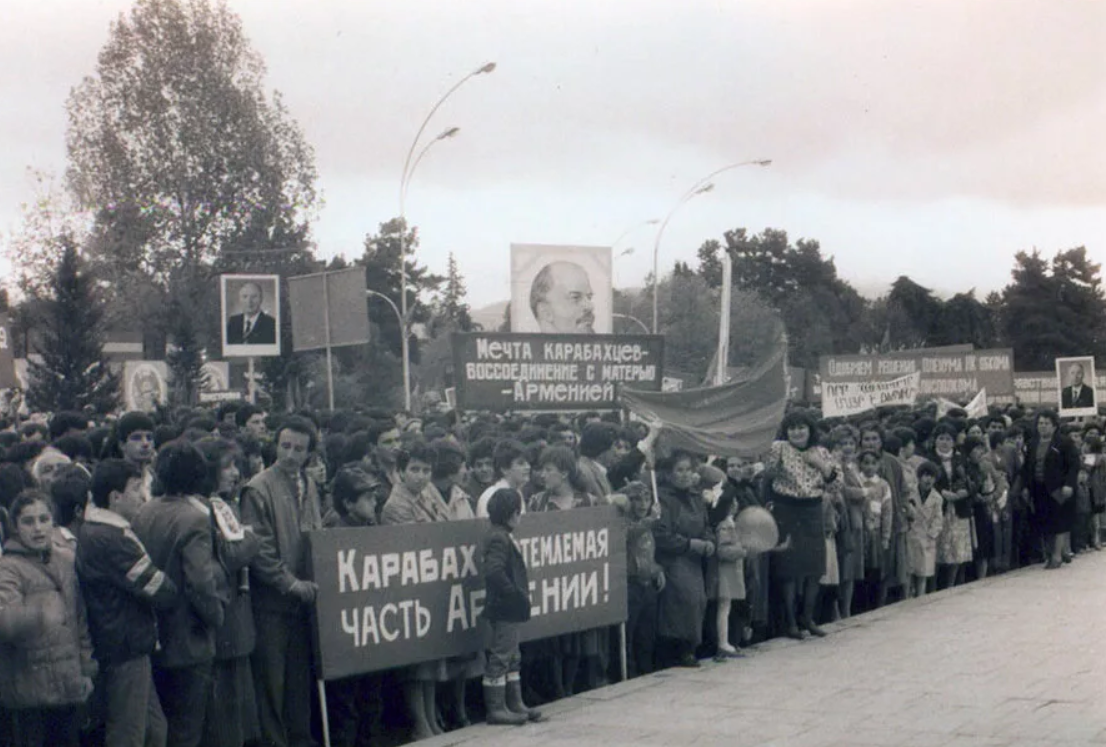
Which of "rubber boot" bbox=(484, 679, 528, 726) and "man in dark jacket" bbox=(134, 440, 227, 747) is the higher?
"man in dark jacket" bbox=(134, 440, 227, 747)

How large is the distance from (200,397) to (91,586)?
32859 mm

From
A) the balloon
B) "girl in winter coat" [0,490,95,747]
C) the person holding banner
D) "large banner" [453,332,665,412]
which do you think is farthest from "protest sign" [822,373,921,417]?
"girl in winter coat" [0,490,95,747]

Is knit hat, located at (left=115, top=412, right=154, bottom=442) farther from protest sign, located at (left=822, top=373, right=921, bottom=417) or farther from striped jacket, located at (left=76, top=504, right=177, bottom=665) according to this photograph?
protest sign, located at (left=822, top=373, right=921, bottom=417)

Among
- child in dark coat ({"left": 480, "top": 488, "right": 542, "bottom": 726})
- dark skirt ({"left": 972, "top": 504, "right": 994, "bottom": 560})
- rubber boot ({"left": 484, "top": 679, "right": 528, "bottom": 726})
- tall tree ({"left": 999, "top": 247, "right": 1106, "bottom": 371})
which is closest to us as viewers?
child in dark coat ({"left": 480, "top": 488, "right": 542, "bottom": 726})

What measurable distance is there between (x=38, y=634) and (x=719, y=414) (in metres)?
6.56

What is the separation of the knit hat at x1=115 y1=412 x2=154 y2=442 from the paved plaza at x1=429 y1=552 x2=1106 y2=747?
2443 mm

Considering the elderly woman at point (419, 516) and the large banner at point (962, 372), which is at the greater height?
the large banner at point (962, 372)

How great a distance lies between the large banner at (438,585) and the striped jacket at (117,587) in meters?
1.39

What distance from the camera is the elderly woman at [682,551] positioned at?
452 inches

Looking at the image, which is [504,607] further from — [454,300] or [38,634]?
[454,300]

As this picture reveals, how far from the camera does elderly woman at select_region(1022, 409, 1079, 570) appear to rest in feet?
63.8

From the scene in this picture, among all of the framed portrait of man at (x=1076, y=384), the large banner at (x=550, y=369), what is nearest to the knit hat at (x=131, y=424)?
the large banner at (x=550, y=369)

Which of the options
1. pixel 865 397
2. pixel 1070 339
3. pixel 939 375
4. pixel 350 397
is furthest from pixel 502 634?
pixel 1070 339

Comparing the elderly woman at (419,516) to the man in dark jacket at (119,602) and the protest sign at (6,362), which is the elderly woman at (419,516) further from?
the protest sign at (6,362)
